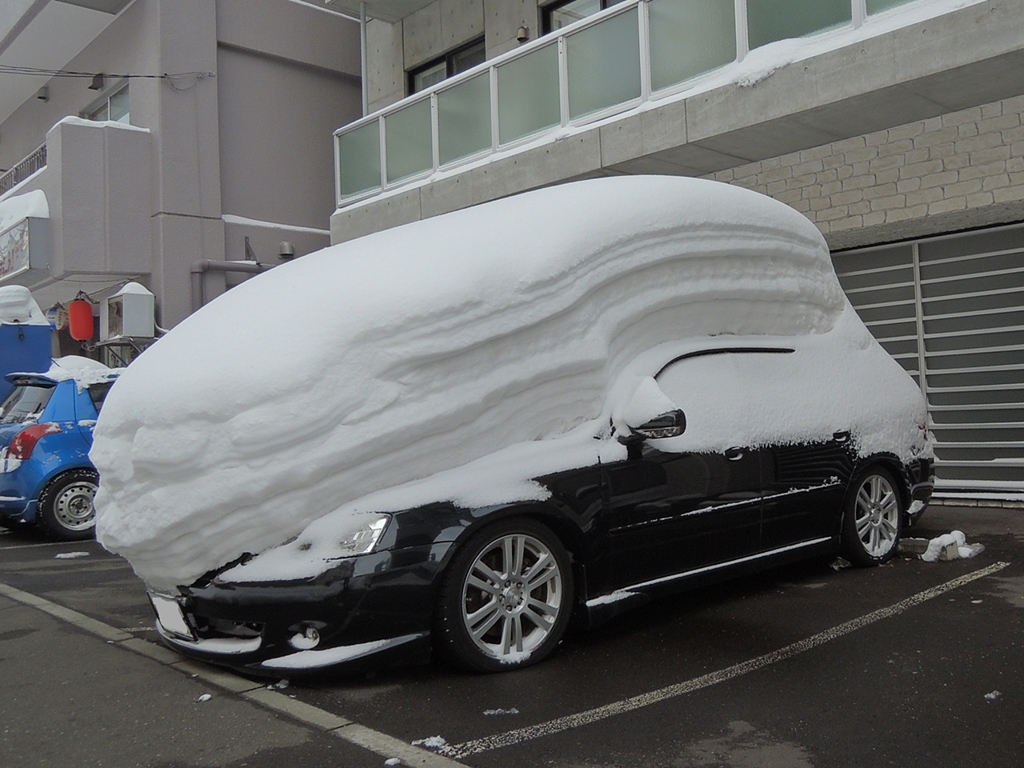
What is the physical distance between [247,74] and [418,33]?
3.83 metres

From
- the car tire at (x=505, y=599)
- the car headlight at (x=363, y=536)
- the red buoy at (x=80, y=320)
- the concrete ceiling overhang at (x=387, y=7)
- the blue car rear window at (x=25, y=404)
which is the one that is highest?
the concrete ceiling overhang at (x=387, y=7)

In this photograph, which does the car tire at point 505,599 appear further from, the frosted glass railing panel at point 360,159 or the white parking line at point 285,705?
the frosted glass railing panel at point 360,159

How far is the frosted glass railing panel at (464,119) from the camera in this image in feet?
38.5

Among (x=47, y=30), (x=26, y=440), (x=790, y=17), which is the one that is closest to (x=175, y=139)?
(x=47, y=30)

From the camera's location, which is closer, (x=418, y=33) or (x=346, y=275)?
(x=346, y=275)

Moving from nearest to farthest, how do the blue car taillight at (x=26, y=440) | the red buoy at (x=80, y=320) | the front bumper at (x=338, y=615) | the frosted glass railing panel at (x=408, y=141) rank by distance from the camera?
the front bumper at (x=338, y=615) < the blue car taillight at (x=26, y=440) < the frosted glass railing panel at (x=408, y=141) < the red buoy at (x=80, y=320)

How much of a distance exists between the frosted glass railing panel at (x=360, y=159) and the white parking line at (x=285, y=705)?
29.5 feet

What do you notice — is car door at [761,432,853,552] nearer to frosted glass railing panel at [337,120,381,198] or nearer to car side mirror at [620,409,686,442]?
car side mirror at [620,409,686,442]

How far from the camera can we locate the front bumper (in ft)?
12.5

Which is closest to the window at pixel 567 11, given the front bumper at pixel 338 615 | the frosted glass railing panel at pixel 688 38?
the frosted glass railing panel at pixel 688 38

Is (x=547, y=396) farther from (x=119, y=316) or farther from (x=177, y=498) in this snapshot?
(x=119, y=316)

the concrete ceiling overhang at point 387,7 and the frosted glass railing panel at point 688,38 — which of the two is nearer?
the frosted glass railing panel at point 688,38

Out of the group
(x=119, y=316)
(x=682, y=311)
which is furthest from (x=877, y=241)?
(x=119, y=316)

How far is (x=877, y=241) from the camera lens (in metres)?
9.88
